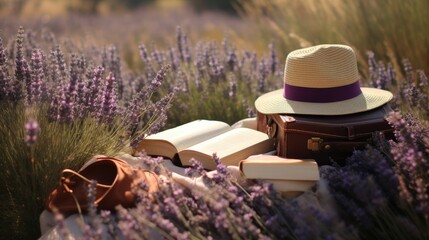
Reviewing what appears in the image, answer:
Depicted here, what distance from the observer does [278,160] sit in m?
2.69

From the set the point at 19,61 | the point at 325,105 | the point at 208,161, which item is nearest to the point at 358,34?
the point at 325,105

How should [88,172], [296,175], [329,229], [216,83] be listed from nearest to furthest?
[329,229]
[296,175]
[88,172]
[216,83]

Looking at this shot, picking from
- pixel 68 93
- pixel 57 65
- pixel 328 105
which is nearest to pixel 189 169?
pixel 68 93

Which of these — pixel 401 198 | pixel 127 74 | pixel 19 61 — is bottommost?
pixel 127 74

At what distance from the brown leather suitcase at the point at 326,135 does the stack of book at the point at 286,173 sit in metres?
0.22

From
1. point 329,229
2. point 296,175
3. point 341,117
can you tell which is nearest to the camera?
point 329,229

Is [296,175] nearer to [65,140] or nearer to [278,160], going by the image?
[278,160]

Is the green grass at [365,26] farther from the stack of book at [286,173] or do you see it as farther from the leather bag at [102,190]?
the leather bag at [102,190]

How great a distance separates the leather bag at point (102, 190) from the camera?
2.58 meters

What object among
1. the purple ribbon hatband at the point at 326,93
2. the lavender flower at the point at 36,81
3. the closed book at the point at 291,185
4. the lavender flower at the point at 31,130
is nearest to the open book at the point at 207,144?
the purple ribbon hatband at the point at 326,93

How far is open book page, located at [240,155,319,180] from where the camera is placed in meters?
2.60

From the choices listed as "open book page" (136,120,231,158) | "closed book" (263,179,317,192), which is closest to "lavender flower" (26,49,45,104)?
"open book page" (136,120,231,158)

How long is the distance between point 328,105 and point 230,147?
481mm

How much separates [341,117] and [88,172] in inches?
44.4
